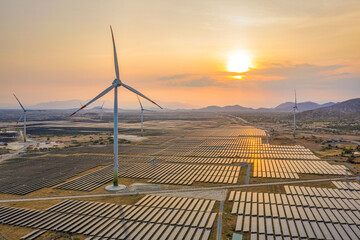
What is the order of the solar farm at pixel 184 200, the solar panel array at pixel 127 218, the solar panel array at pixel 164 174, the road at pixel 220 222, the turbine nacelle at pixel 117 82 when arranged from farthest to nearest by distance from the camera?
the solar panel array at pixel 164 174 < the turbine nacelle at pixel 117 82 < the solar farm at pixel 184 200 < the solar panel array at pixel 127 218 < the road at pixel 220 222

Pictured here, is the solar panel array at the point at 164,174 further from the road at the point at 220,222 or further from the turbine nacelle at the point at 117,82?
the turbine nacelle at the point at 117,82

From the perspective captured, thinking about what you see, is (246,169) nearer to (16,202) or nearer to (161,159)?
(161,159)

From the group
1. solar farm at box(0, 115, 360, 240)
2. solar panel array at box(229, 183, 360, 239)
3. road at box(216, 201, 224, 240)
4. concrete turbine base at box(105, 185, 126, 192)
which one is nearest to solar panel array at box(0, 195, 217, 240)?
solar farm at box(0, 115, 360, 240)

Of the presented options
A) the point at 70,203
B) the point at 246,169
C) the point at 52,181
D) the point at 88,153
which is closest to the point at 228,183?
the point at 246,169

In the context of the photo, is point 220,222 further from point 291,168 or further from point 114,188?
point 291,168

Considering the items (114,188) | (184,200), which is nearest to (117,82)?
(114,188)

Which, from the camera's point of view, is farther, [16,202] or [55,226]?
[16,202]

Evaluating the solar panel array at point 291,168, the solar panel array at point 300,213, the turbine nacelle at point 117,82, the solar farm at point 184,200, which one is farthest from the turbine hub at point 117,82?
the solar panel array at point 291,168
